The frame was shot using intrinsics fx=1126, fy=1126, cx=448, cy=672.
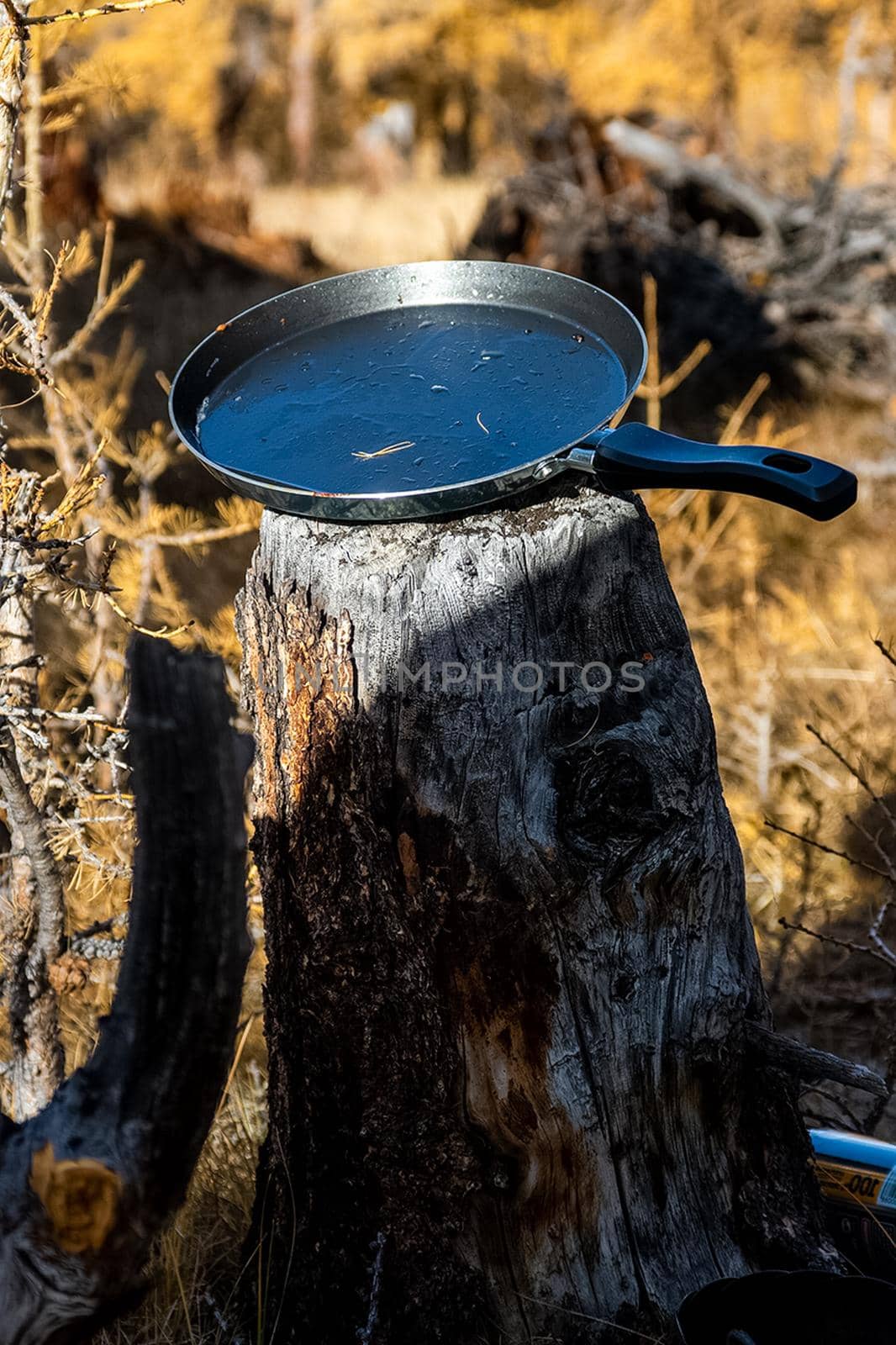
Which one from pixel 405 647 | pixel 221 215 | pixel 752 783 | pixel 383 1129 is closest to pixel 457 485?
pixel 405 647

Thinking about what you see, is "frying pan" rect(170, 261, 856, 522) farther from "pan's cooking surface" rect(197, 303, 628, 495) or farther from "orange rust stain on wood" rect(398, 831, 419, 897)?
"orange rust stain on wood" rect(398, 831, 419, 897)

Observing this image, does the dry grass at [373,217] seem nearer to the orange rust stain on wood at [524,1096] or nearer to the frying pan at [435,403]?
the frying pan at [435,403]

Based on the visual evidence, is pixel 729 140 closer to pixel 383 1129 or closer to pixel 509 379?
pixel 509 379

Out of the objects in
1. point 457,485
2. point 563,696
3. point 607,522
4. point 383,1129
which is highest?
point 457,485

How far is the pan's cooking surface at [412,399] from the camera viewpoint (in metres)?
1.55

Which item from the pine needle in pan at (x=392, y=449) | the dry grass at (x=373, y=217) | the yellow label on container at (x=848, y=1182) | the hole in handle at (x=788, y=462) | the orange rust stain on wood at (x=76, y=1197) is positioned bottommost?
the dry grass at (x=373, y=217)

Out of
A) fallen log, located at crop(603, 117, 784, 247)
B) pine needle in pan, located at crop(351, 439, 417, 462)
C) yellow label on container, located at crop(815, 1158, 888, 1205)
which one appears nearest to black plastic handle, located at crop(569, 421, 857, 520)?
pine needle in pan, located at crop(351, 439, 417, 462)

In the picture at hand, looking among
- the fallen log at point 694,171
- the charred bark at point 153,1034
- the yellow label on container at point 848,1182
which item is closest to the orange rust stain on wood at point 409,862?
the charred bark at point 153,1034

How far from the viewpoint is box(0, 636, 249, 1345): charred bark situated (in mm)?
1208

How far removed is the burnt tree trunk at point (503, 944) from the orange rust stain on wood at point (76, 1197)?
19.0 inches

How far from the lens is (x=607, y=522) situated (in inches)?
61.4

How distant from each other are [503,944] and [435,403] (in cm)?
80

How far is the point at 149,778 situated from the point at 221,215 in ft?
30.1

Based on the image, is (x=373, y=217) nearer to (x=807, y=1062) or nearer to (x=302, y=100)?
(x=302, y=100)
